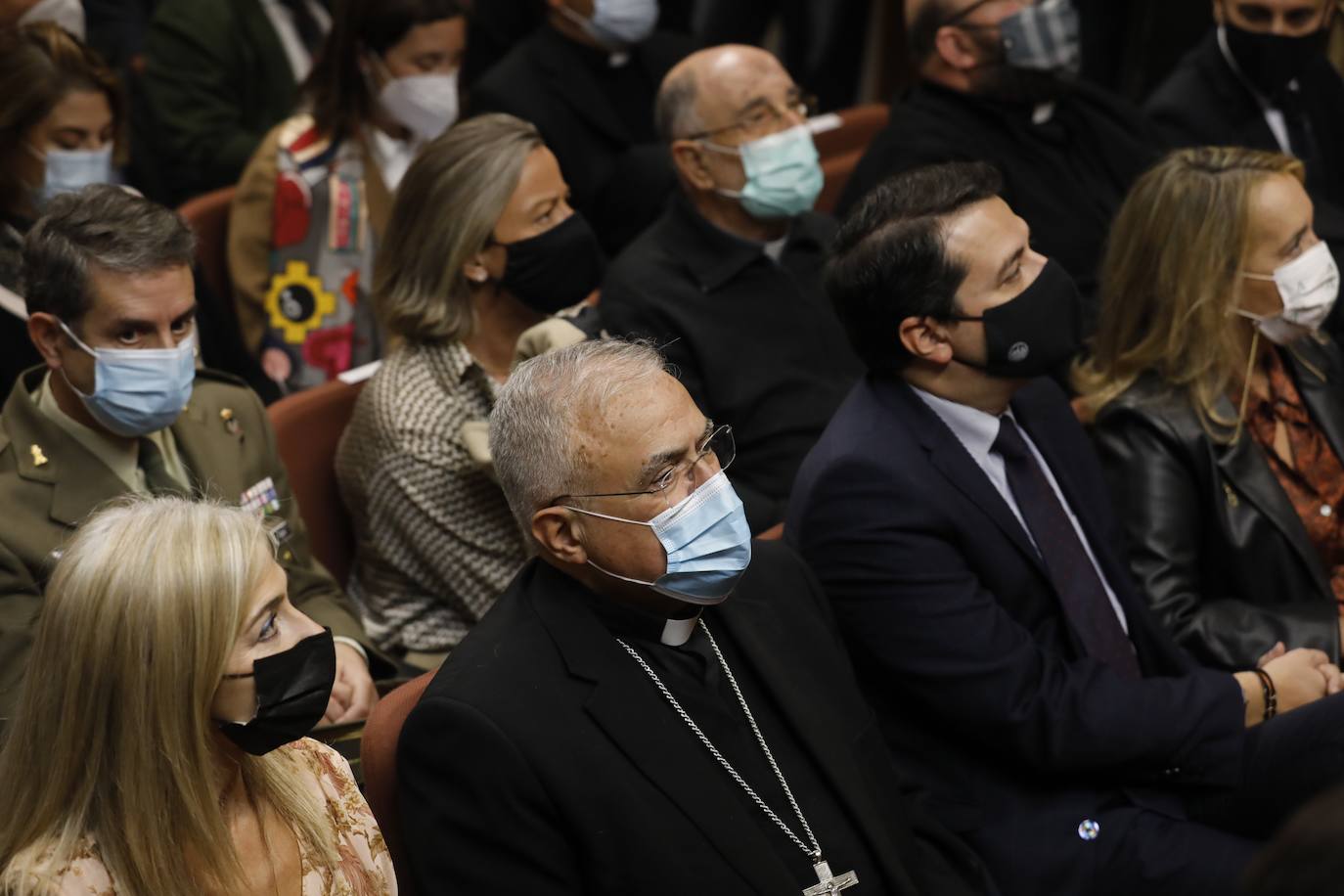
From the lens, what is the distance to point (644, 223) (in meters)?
4.82

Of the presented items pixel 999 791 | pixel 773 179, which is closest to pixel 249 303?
pixel 773 179

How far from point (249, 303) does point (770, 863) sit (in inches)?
111

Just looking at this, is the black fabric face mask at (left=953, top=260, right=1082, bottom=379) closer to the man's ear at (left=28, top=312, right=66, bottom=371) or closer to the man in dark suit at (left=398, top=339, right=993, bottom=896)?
the man in dark suit at (left=398, top=339, right=993, bottom=896)

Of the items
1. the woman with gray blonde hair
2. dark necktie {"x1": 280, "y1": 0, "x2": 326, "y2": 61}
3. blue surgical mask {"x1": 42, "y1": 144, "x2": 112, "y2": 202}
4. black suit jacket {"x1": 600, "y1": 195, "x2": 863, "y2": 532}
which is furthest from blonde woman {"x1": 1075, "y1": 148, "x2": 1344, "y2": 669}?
dark necktie {"x1": 280, "y1": 0, "x2": 326, "y2": 61}

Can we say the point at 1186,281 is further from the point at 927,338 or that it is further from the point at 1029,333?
the point at 927,338

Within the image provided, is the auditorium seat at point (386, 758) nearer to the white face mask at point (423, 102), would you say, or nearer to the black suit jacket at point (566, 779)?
the black suit jacket at point (566, 779)

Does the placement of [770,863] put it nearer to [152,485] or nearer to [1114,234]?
[152,485]

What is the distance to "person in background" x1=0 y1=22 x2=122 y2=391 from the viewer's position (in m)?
3.72

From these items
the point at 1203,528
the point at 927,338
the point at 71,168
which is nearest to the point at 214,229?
the point at 71,168

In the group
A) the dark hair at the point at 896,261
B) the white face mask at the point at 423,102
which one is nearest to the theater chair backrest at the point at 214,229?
the white face mask at the point at 423,102

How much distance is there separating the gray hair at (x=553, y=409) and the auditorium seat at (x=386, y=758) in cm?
33

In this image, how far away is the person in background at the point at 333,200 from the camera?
450 centimetres

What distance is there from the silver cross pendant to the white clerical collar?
0.39m

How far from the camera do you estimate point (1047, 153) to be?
451cm
